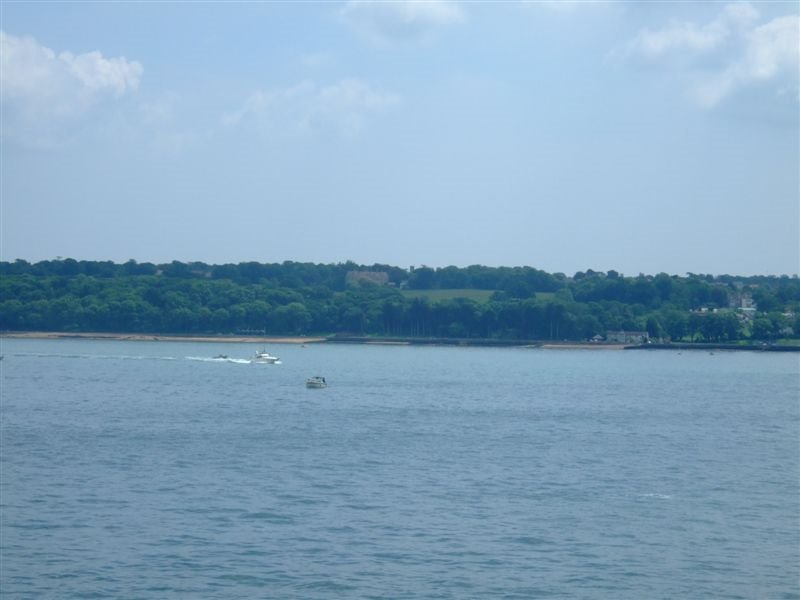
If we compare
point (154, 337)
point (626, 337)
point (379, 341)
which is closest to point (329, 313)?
point (379, 341)

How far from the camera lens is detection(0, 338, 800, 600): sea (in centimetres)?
2178

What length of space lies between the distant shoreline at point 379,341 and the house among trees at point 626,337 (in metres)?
2.45

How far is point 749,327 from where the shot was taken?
150m

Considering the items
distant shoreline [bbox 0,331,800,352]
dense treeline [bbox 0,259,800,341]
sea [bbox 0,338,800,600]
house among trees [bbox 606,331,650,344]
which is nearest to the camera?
sea [bbox 0,338,800,600]

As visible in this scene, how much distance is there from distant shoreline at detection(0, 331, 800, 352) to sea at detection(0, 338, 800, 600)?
78126mm

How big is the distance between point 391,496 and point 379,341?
121353 mm

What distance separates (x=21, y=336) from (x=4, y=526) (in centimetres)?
12399

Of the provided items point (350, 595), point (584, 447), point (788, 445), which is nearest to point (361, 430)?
point (584, 447)

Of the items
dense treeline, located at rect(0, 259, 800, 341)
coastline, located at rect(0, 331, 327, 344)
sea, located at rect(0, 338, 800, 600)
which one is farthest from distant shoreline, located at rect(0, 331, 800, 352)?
sea, located at rect(0, 338, 800, 600)

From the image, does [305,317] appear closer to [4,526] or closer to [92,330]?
[92,330]

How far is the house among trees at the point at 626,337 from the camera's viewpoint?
152 meters

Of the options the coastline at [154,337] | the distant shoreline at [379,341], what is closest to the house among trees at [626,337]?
the distant shoreline at [379,341]

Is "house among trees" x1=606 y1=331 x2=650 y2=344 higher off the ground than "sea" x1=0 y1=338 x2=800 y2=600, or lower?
higher

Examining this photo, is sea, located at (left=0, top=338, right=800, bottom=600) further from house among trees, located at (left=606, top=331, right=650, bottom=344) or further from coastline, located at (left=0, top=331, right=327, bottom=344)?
house among trees, located at (left=606, top=331, right=650, bottom=344)
